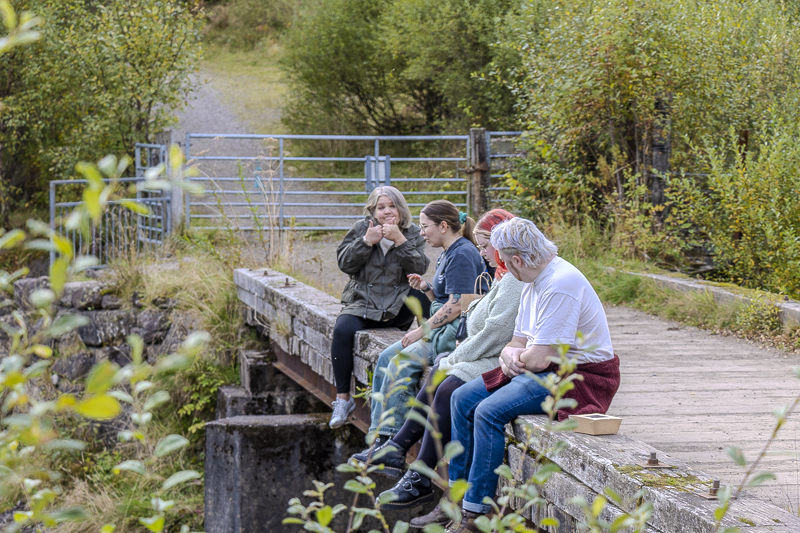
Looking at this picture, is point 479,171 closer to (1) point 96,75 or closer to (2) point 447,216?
(1) point 96,75

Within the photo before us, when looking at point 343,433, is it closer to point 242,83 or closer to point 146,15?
point 146,15

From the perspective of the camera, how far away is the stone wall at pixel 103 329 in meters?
9.24

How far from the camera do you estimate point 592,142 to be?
1063 centimetres

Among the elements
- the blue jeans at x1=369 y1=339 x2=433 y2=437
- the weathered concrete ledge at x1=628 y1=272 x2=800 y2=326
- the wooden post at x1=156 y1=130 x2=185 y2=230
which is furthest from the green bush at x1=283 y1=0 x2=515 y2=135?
the blue jeans at x1=369 y1=339 x2=433 y2=437

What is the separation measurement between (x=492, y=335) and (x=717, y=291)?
13.7 feet

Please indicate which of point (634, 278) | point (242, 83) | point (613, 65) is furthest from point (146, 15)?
point (242, 83)

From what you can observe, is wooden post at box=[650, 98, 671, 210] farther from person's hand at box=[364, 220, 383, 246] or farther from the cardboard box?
the cardboard box

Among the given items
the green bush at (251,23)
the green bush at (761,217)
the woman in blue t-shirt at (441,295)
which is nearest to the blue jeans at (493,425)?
the woman in blue t-shirt at (441,295)

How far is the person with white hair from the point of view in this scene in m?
3.42

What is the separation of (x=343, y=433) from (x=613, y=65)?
568cm

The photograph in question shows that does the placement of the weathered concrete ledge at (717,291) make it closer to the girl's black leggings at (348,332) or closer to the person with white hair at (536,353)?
the girl's black leggings at (348,332)

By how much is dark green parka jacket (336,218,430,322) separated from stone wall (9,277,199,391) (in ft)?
13.4

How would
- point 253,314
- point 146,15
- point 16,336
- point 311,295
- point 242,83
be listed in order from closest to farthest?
1. point 16,336
2. point 311,295
3. point 253,314
4. point 146,15
5. point 242,83

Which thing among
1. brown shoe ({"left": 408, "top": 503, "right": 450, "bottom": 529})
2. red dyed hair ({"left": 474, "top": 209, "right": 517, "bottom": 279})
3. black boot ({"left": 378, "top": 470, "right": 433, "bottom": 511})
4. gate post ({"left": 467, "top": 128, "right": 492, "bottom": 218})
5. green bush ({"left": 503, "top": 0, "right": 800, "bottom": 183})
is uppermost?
green bush ({"left": 503, "top": 0, "right": 800, "bottom": 183})
